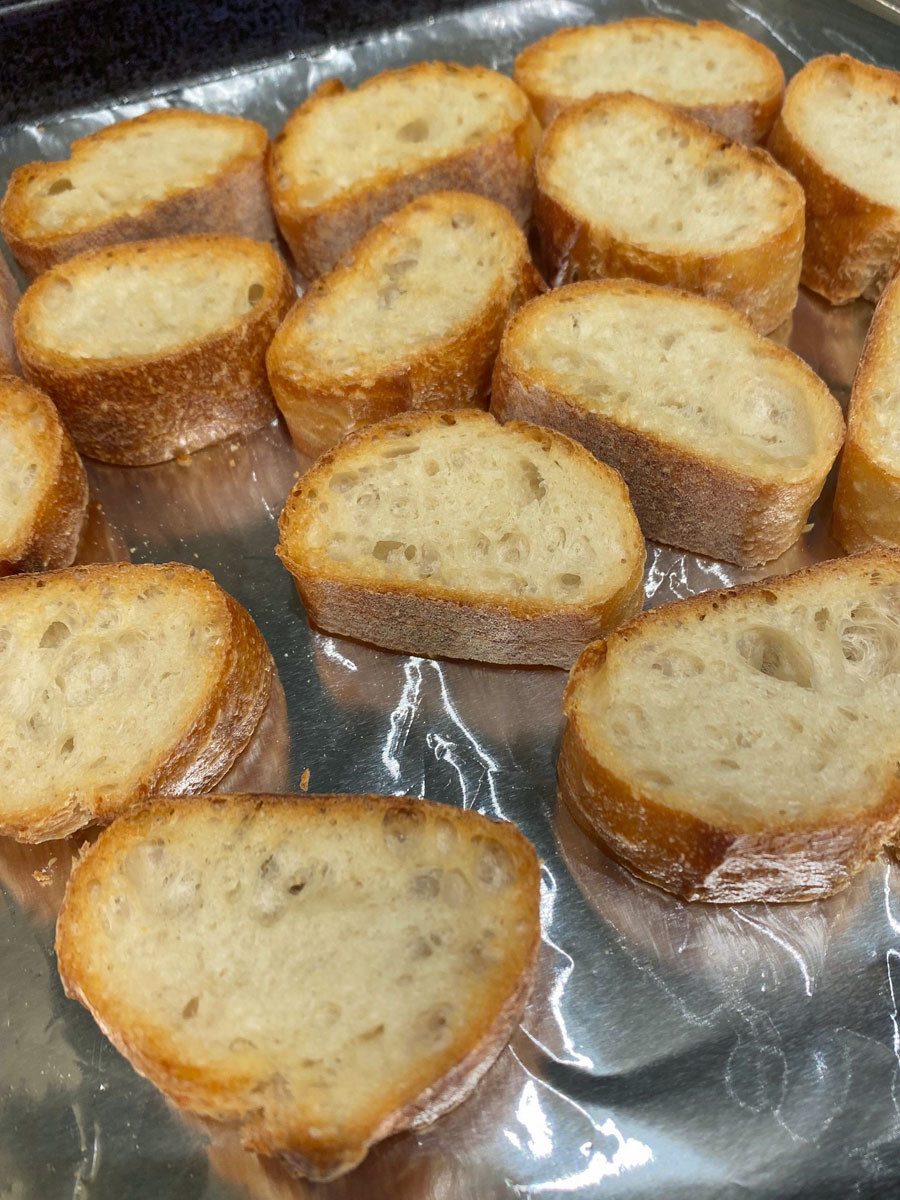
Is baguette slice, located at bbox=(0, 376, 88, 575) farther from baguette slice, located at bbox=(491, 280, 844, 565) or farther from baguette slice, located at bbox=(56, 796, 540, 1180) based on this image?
baguette slice, located at bbox=(491, 280, 844, 565)

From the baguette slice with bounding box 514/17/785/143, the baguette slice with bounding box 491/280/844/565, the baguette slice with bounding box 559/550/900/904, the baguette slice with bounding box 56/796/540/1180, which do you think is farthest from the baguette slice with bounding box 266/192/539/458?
the baguette slice with bounding box 56/796/540/1180

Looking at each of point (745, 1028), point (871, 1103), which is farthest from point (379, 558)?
point (871, 1103)

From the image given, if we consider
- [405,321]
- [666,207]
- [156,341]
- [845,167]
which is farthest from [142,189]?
[845,167]

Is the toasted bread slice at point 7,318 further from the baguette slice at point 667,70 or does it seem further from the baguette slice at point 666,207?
the baguette slice at point 667,70

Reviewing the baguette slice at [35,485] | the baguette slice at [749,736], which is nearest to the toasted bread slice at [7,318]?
the baguette slice at [35,485]

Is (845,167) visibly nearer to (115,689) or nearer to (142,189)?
(142,189)

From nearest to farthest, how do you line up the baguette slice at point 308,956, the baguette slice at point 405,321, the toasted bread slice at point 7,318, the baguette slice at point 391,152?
1. the baguette slice at point 308,956
2. the baguette slice at point 405,321
3. the toasted bread slice at point 7,318
4. the baguette slice at point 391,152
